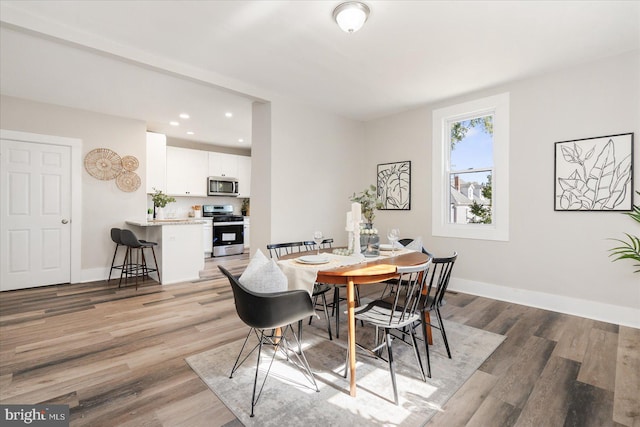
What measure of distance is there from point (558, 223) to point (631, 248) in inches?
24.0

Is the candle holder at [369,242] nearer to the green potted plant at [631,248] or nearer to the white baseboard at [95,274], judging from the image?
the green potted plant at [631,248]

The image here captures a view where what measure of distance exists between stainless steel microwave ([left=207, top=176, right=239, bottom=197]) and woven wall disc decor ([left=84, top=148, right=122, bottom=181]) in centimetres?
213

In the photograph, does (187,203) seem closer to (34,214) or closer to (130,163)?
(130,163)

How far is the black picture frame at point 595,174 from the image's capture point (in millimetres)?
2932

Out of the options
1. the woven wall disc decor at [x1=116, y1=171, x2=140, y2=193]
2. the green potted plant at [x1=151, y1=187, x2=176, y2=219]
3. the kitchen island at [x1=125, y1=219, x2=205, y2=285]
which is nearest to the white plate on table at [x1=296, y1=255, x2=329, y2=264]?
the kitchen island at [x1=125, y1=219, x2=205, y2=285]

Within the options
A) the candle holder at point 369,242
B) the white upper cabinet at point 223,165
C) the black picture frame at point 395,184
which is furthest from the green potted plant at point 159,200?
the candle holder at point 369,242

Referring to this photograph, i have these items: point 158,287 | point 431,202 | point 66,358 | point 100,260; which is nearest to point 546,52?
point 431,202

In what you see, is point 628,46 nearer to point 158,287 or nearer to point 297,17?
point 297,17

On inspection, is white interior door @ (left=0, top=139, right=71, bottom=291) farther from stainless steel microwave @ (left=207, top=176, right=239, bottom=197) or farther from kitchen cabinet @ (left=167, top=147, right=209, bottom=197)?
stainless steel microwave @ (left=207, top=176, right=239, bottom=197)

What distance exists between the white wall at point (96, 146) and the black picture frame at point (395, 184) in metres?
4.06

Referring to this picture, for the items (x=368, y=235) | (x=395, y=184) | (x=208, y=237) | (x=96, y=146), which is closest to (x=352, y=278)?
(x=368, y=235)

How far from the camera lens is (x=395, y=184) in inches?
189

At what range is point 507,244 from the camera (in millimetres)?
3725

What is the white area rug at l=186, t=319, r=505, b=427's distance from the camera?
167 centimetres
